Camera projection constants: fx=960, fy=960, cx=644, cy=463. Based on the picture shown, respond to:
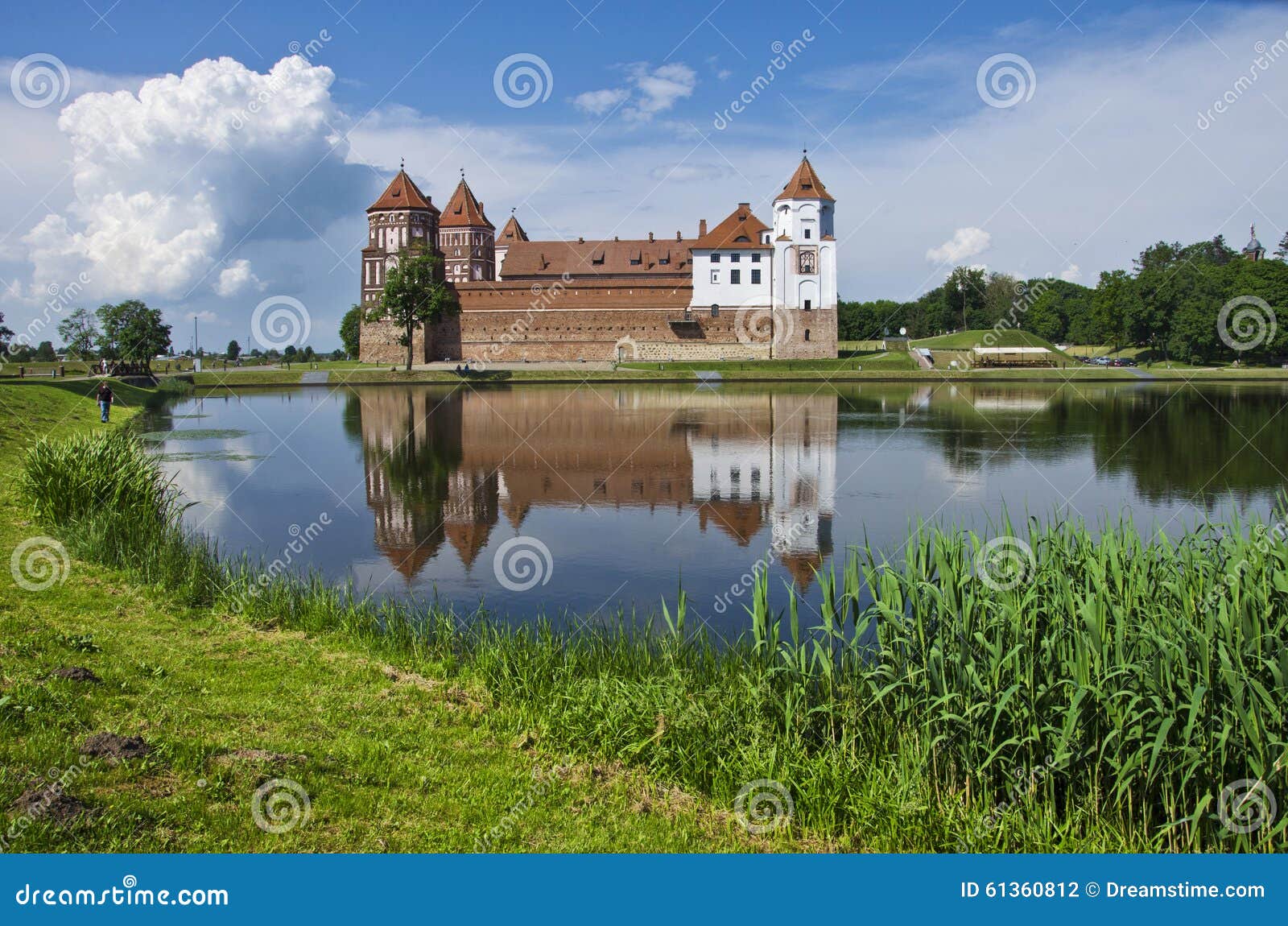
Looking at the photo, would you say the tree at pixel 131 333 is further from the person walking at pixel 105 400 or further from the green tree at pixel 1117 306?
the green tree at pixel 1117 306

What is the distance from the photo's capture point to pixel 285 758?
452cm

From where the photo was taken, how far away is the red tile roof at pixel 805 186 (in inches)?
2212

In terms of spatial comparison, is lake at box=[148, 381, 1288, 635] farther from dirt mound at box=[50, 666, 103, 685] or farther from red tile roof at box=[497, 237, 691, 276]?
red tile roof at box=[497, 237, 691, 276]

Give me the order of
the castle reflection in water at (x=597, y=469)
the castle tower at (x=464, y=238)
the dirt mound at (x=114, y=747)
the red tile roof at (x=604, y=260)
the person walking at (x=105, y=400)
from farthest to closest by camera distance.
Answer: the castle tower at (x=464, y=238)
the red tile roof at (x=604, y=260)
the person walking at (x=105, y=400)
the castle reflection in water at (x=597, y=469)
the dirt mound at (x=114, y=747)

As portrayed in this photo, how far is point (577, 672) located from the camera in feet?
20.1

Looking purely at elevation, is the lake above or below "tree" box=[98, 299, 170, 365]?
below

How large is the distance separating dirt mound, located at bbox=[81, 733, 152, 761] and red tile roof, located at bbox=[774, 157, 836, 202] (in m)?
55.6

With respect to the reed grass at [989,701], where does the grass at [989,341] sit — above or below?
above

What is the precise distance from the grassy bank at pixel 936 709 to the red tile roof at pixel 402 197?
56752 millimetres

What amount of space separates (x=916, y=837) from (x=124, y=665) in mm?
4479

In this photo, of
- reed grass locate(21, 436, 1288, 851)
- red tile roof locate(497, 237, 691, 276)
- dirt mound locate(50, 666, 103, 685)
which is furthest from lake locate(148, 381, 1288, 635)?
red tile roof locate(497, 237, 691, 276)

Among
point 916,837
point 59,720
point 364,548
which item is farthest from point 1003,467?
point 59,720

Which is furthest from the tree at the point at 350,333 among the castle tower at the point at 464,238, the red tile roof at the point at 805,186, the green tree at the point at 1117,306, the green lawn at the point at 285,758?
the green lawn at the point at 285,758

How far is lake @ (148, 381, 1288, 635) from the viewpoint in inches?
398
